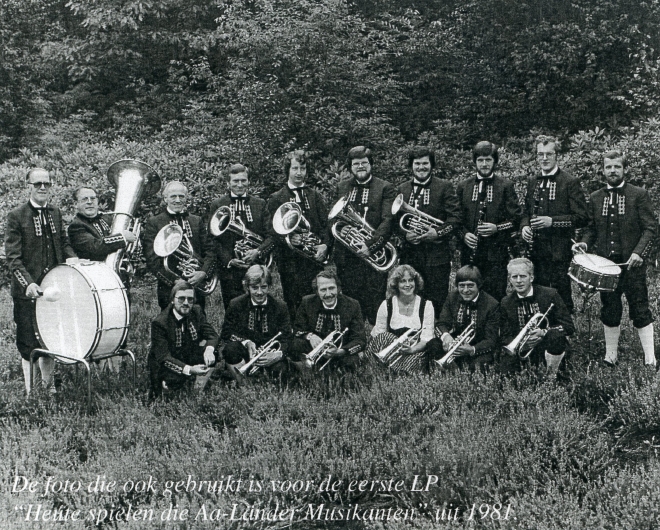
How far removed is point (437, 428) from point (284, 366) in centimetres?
179

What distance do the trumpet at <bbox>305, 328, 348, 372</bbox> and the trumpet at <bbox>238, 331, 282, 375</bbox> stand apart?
284 millimetres

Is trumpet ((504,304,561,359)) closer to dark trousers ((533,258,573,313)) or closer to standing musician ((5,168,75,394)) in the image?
dark trousers ((533,258,573,313))

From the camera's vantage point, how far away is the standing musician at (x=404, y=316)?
6.76 meters

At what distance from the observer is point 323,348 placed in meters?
6.59

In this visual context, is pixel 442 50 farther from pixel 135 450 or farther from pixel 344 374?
pixel 135 450

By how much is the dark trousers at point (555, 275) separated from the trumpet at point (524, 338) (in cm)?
76

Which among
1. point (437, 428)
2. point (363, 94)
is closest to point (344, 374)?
point (437, 428)

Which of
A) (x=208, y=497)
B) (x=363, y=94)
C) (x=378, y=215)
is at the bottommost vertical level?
(x=208, y=497)

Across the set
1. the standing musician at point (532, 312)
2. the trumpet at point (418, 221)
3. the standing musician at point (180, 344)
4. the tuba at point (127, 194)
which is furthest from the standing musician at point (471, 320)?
the tuba at point (127, 194)

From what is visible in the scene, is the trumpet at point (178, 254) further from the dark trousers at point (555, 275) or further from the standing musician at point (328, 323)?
the dark trousers at point (555, 275)

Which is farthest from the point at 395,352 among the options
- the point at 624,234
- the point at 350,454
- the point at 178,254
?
the point at 624,234

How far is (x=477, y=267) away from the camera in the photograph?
7312mm

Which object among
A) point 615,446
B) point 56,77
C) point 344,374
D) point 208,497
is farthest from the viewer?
point 56,77

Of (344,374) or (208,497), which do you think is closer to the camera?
(208,497)
